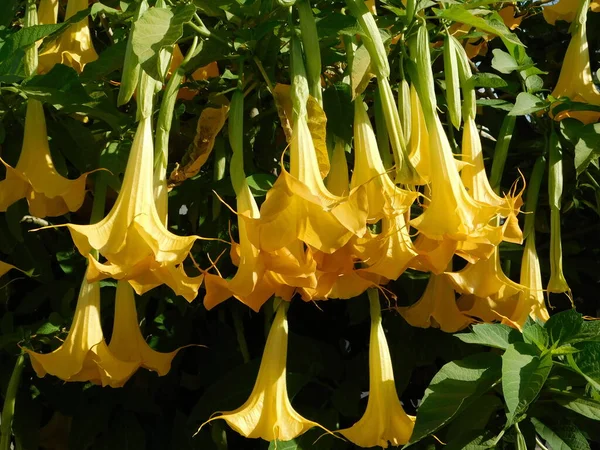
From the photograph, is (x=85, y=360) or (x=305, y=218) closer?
(x=305, y=218)

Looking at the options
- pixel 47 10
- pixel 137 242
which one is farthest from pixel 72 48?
pixel 137 242

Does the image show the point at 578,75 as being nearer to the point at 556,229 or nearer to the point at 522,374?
the point at 556,229

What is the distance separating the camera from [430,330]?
5.22 feet

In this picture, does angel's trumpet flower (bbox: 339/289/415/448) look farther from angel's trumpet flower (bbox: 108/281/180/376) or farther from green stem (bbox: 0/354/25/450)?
green stem (bbox: 0/354/25/450)

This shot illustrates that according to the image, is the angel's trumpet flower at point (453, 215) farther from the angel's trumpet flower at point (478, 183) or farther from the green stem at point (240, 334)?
the green stem at point (240, 334)

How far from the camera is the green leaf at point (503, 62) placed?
4.77 feet

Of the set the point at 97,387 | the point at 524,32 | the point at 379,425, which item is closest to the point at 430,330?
the point at 379,425

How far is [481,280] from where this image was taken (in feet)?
4.22

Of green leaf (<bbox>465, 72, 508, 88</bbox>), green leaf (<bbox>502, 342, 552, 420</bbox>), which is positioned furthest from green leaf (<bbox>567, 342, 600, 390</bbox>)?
green leaf (<bbox>465, 72, 508, 88</bbox>)

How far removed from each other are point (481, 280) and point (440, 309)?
0.42 ft

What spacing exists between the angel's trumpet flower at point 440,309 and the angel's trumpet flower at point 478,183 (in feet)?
0.68

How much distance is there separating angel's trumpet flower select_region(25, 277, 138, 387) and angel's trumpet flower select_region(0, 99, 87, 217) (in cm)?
21

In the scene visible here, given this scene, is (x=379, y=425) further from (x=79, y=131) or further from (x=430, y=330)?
(x=79, y=131)

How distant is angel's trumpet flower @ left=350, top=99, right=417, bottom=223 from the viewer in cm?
101
